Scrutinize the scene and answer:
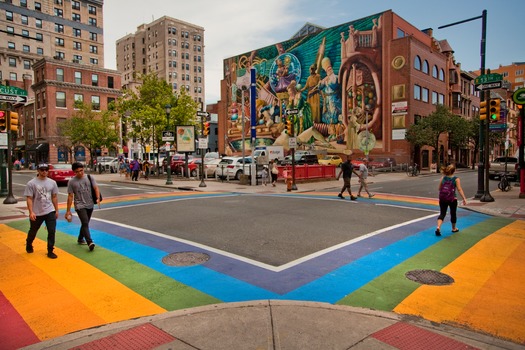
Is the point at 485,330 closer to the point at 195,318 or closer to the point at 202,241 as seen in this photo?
the point at 195,318

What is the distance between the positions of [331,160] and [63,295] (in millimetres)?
41004

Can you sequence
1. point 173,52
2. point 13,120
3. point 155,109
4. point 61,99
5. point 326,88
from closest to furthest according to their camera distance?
point 13,120 < point 155,109 < point 326,88 < point 61,99 < point 173,52

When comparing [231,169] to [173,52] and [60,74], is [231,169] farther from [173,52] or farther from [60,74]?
[173,52]

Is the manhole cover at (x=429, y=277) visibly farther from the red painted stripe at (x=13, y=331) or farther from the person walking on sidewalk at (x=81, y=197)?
the person walking on sidewalk at (x=81, y=197)

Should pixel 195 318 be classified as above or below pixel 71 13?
below

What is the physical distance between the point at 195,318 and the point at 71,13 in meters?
76.9

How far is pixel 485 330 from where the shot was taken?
389cm

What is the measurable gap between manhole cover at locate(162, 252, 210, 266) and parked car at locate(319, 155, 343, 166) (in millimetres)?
37577

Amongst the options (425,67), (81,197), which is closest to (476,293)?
(81,197)

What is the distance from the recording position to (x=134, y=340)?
364 centimetres

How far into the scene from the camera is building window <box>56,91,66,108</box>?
51406 mm

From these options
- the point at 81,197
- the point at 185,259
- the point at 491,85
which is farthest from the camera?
the point at 491,85

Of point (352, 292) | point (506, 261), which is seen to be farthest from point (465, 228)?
point (352, 292)

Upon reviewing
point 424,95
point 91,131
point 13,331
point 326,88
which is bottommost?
point 13,331
